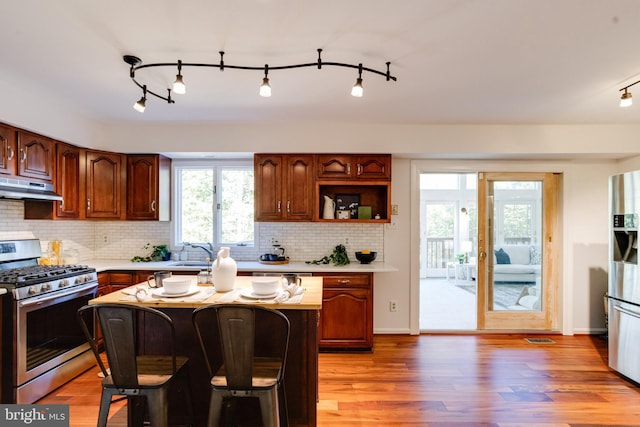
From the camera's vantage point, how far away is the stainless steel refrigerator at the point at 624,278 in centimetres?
289

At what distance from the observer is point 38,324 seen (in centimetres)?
267

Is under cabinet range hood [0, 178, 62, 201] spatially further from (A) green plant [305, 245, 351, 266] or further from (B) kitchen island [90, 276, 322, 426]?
(A) green plant [305, 245, 351, 266]

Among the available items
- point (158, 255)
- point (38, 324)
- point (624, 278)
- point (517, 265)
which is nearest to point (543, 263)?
point (517, 265)

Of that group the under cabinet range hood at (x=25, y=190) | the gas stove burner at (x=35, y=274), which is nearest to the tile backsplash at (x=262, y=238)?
the under cabinet range hood at (x=25, y=190)

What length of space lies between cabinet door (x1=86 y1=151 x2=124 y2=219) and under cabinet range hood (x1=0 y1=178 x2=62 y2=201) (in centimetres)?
40

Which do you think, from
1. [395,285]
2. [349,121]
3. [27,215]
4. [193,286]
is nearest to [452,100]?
[349,121]

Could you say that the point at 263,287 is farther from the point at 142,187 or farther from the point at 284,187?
the point at 142,187

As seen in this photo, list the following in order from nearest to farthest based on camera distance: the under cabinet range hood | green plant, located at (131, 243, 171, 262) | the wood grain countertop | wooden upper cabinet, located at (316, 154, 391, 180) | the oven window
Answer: the wood grain countertop, the oven window, the under cabinet range hood, wooden upper cabinet, located at (316, 154, 391, 180), green plant, located at (131, 243, 171, 262)

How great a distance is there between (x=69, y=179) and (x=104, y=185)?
34 cm

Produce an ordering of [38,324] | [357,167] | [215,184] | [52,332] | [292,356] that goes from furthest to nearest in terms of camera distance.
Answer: [215,184] → [357,167] → [52,332] → [38,324] → [292,356]

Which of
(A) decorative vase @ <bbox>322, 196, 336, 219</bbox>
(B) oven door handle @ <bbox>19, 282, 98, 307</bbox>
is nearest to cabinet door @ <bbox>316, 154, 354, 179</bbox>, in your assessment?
(A) decorative vase @ <bbox>322, 196, 336, 219</bbox>

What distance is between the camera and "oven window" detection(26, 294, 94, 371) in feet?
8.52

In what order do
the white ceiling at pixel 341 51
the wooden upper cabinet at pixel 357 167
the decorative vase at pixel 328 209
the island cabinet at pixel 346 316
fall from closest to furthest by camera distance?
the white ceiling at pixel 341 51 < the island cabinet at pixel 346 316 < the wooden upper cabinet at pixel 357 167 < the decorative vase at pixel 328 209

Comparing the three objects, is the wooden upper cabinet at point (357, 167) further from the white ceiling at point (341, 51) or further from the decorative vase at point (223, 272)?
the decorative vase at point (223, 272)
